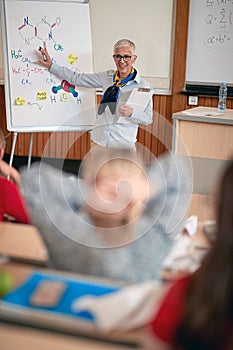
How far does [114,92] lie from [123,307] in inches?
117

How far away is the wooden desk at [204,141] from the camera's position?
385 centimetres

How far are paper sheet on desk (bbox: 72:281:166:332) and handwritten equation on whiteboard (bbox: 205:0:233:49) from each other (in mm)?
4093

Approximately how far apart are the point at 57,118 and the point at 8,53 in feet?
2.12

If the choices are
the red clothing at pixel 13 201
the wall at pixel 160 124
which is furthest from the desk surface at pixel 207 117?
the red clothing at pixel 13 201

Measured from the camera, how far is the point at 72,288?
4.31ft

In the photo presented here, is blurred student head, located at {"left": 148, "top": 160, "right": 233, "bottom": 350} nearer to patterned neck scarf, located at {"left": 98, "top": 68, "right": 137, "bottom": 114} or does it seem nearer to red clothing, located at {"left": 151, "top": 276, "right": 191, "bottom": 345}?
red clothing, located at {"left": 151, "top": 276, "right": 191, "bottom": 345}

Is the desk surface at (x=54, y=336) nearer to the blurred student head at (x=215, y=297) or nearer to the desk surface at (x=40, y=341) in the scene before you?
the desk surface at (x=40, y=341)

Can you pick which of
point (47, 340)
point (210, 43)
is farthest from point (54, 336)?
point (210, 43)

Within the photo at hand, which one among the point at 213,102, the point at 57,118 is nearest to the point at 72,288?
the point at 57,118

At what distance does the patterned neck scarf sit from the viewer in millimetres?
3973

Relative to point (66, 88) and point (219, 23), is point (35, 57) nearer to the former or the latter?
point (66, 88)

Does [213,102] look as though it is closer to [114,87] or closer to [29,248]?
[114,87]

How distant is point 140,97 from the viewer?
3.92 m

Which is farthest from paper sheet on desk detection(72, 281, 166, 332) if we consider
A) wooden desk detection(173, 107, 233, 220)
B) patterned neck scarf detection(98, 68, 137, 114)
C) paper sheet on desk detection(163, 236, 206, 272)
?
patterned neck scarf detection(98, 68, 137, 114)
